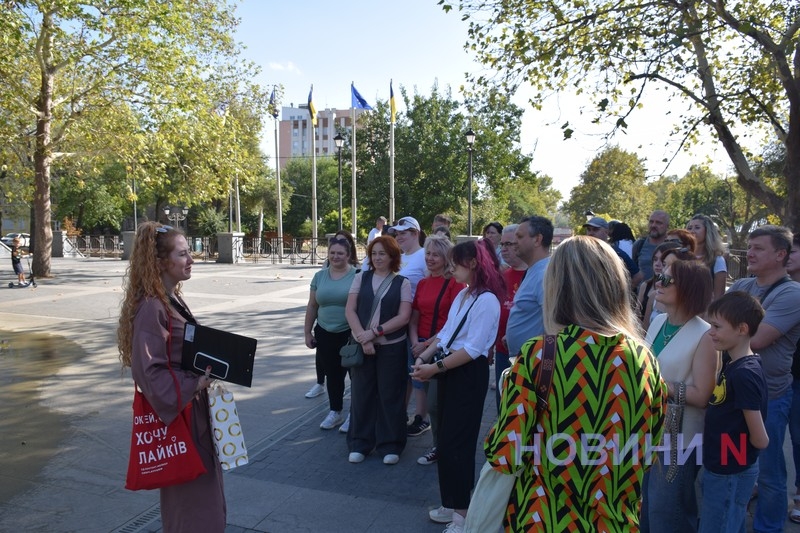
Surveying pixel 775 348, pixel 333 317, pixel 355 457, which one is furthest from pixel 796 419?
pixel 333 317

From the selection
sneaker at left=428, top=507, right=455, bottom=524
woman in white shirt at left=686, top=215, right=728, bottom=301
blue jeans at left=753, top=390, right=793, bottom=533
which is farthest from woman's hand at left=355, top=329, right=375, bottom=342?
woman in white shirt at left=686, top=215, right=728, bottom=301

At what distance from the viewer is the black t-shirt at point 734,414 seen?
2727mm

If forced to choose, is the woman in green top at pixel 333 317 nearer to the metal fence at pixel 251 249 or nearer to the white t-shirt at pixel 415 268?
the white t-shirt at pixel 415 268

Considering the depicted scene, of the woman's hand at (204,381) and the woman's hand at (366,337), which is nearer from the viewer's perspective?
the woman's hand at (204,381)

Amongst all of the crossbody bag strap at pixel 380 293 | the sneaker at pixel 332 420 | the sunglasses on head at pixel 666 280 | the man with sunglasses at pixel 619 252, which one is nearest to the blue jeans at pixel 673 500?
the sunglasses on head at pixel 666 280

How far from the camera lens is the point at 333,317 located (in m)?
5.44

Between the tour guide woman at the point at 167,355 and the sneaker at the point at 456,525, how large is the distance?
1472 mm

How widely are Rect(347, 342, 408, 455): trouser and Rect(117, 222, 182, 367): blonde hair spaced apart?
238 centimetres

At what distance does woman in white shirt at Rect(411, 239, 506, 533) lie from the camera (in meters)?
3.72

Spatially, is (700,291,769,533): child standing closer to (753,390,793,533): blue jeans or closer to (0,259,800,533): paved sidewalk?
(753,390,793,533): blue jeans

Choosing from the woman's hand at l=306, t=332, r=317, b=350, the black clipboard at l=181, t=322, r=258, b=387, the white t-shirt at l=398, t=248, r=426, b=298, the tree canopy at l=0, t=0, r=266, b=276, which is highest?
the tree canopy at l=0, t=0, r=266, b=276

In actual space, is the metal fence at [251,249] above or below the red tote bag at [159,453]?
above

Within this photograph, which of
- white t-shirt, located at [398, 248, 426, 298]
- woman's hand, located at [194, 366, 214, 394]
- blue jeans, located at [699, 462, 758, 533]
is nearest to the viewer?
woman's hand, located at [194, 366, 214, 394]

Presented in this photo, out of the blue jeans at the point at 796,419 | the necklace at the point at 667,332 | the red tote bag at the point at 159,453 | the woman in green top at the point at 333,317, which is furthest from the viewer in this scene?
the woman in green top at the point at 333,317
